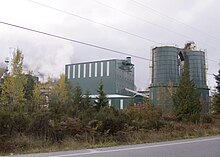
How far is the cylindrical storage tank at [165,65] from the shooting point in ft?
235

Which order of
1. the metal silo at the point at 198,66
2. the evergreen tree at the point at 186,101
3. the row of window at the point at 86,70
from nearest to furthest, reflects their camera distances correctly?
1. the evergreen tree at the point at 186,101
2. the metal silo at the point at 198,66
3. the row of window at the point at 86,70

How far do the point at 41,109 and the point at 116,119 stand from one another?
4687 mm

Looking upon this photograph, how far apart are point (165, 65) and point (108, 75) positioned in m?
24.8

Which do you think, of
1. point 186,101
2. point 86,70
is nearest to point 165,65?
point 86,70

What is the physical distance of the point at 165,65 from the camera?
7288 cm

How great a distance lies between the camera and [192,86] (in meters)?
36.8

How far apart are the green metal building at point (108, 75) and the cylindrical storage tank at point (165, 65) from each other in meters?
18.2

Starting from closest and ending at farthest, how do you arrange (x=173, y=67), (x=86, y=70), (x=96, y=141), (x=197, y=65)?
(x=96, y=141), (x=173, y=67), (x=197, y=65), (x=86, y=70)

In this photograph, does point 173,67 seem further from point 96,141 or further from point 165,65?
point 96,141

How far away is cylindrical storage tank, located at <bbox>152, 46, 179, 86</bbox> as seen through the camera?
71.7 meters

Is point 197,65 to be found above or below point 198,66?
above

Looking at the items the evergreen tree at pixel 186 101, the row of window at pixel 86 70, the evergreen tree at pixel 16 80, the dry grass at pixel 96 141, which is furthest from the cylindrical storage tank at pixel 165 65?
the dry grass at pixel 96 141

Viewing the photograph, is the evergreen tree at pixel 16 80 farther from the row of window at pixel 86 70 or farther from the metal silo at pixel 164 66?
the row of window at pixel 86 70

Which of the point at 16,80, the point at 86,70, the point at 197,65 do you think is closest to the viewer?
the point at 16,80
